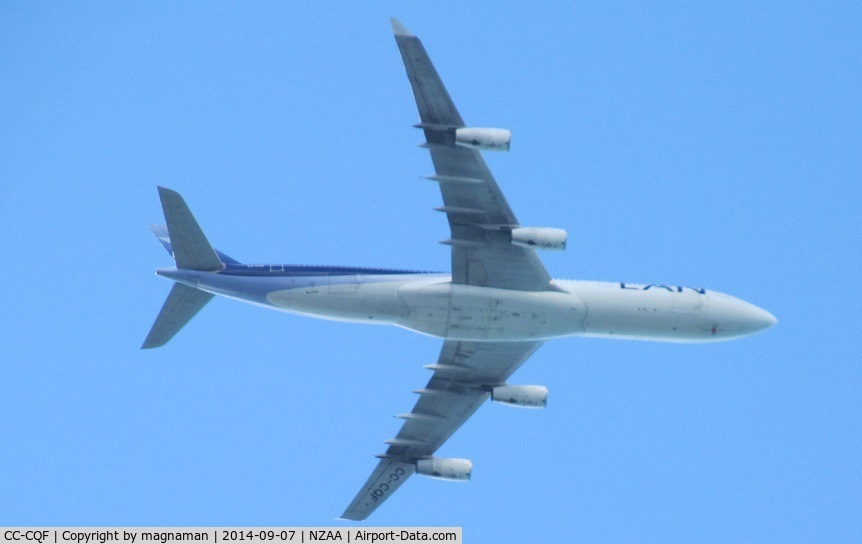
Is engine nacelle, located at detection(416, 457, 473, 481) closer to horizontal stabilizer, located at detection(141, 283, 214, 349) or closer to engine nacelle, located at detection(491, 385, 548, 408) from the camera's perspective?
engine nacelle, located at detection(491, 385, 548, 408)

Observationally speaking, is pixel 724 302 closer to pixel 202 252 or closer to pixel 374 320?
pixel 374 320

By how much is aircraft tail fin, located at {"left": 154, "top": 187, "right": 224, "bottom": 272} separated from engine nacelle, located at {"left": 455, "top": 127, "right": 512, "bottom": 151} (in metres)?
13.5

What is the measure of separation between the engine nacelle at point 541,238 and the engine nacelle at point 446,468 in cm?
1509

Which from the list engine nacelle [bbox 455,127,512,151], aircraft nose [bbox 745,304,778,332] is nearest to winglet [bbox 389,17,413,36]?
engine nacelle [bbox 455,127,512,151]

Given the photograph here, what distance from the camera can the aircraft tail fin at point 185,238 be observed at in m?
62.2

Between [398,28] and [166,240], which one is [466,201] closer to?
[398,28]

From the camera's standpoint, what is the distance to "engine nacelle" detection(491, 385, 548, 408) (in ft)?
227

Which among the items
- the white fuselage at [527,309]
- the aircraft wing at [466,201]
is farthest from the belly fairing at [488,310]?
the aircraft wing at [466,201]

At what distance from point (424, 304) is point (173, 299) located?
12.4 m

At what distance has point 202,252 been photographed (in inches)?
2495

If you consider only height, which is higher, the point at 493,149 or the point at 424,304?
the point at 493,149

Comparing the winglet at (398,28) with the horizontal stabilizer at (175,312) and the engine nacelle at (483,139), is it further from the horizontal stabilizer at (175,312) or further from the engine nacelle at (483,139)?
the horizontal stabilizer at (175,312)

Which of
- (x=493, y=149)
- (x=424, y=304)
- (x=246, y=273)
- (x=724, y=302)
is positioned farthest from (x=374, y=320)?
(x=724, y=302)

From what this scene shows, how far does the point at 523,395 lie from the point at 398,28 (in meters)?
21.7
